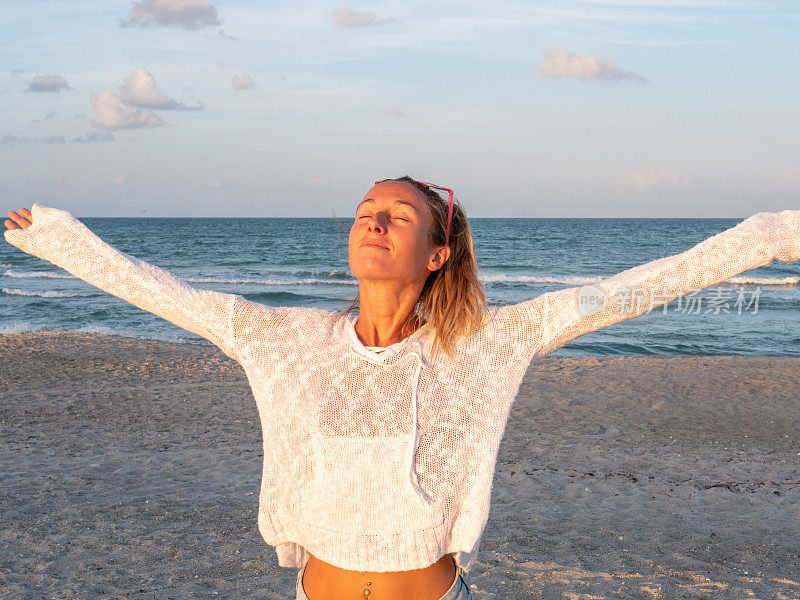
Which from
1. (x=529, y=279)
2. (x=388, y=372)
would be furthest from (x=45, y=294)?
(x=388, y=372)

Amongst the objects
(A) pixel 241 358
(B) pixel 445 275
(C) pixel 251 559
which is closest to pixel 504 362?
(B) pixel 445 275

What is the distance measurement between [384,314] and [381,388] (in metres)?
0.26

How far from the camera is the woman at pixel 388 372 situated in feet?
6.48

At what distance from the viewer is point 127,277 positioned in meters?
2.08

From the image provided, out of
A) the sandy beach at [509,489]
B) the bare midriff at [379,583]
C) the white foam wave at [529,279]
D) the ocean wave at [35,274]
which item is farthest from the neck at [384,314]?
the ocean wave at [35,274]

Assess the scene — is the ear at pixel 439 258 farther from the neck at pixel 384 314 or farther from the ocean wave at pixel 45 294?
the ocean wave at pixel 45 294

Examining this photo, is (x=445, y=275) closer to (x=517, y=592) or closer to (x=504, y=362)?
(x=504, y=362)

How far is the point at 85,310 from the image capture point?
800 inches

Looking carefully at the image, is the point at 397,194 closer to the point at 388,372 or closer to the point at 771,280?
the point at 388,372

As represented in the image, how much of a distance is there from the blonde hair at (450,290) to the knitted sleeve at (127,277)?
367 mm

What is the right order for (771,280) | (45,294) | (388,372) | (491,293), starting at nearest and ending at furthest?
(388,372) → (45,294) → (491,293) → (771,280)

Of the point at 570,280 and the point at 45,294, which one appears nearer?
the point at 45,294

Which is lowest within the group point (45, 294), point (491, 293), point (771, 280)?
point (45, 294)

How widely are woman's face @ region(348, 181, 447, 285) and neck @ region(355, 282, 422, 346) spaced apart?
5 cm
